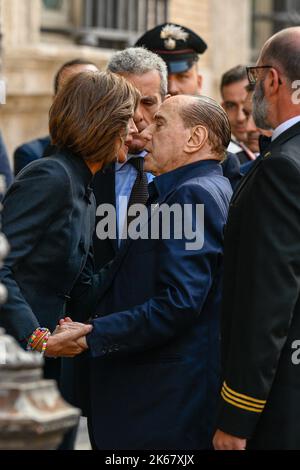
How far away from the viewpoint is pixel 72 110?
4.21 metres

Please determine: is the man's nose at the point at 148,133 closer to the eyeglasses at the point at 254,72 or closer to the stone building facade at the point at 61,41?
the eyeglasses at the point at 254,72

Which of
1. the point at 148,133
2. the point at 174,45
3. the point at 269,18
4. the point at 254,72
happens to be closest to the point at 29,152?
the point at 174,45

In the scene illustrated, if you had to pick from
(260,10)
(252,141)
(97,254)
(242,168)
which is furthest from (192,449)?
(260,10)

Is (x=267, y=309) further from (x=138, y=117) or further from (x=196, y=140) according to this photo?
(x=138, y=117)

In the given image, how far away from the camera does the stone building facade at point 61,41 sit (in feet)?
31.7

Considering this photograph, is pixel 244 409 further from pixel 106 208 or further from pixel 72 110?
pixel 106 208

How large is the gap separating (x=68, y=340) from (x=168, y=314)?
353mm

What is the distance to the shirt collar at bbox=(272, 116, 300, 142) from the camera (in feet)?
12.2

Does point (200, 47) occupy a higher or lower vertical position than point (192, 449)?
higher

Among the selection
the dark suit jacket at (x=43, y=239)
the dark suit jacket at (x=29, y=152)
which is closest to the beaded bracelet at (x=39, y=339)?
the dark suit jacket at (x=43, y=239)

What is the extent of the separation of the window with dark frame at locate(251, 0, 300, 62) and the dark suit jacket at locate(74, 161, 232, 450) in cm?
983

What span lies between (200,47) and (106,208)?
188 cm

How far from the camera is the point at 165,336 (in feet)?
13.5

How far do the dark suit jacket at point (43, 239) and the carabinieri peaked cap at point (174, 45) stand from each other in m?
2.11
